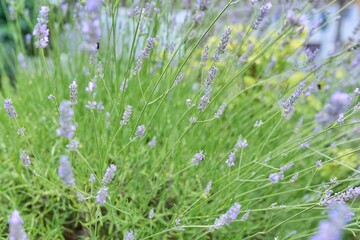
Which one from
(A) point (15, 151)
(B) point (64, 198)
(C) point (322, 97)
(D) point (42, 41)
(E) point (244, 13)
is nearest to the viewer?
(D) point (42, 41)

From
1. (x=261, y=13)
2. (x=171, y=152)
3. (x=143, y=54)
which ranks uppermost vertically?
(x=261, y=13)

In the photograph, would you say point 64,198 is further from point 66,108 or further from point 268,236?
point 66,108

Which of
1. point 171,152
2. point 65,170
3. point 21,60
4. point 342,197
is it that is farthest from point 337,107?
point 21,60

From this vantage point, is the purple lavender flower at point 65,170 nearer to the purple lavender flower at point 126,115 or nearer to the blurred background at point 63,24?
the purple lavender flower at point 126,115

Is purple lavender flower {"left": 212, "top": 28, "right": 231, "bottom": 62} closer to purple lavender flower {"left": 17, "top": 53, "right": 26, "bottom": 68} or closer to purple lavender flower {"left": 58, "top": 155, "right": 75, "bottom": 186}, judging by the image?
purple lavender flower {"left": 58, "top": 155, "right": 75, "bottom": 186}

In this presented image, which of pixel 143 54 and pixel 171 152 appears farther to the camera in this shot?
pixel 171 152

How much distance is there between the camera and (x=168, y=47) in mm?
1819

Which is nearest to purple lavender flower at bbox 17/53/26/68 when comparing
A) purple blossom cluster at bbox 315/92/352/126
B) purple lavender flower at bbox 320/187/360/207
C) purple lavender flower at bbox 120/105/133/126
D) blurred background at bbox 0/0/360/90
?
blurred background at bbox 0/0/360/90

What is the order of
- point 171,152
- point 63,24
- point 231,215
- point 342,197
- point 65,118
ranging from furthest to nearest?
point 63,24 < point 171,152 < point 342,197 < point 231,215 < point 65,118

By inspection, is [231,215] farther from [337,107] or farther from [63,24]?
[63,24]

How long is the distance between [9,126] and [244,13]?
1.67 meters

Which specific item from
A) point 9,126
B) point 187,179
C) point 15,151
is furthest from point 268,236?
point 9,126

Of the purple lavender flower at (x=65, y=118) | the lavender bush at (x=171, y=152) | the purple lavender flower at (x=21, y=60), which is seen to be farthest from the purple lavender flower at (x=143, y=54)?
the purple lavender flower at (x=21, y=60)

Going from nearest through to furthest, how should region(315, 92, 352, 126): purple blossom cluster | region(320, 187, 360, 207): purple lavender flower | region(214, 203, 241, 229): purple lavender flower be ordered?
region(214, 203, 241, 229): purple lavender flower
region(320, 187, 360, 207): purple lavender flower
region(315, 92, 352, 126): purple blossom cluster
